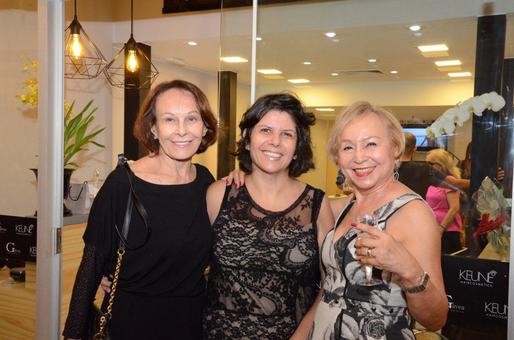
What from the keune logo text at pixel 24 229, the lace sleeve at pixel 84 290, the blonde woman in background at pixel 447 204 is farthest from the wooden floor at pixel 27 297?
the blonde woman in background at pixel 447 204

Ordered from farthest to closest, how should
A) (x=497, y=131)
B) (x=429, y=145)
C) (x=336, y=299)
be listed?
(x=429, y=145) → (x=497, y=131) → (x=336, y=299)

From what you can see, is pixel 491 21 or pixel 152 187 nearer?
pixel 152 187

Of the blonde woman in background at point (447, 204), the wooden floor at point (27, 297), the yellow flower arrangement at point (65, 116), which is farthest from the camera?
the wooden floor at point (27, 297)

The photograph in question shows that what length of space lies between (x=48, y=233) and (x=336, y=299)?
1663mm

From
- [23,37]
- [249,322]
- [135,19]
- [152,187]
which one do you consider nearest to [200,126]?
[152,187]

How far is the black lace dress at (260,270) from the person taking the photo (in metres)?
1.88

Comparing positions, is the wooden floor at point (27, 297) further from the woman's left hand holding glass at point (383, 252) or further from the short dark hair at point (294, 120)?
the woman's left hand holding glass at point (383, 252)

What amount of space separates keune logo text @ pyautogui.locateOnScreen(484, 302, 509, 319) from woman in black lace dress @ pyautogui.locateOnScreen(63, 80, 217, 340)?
49.6 inches

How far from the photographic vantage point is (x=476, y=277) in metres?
2.26

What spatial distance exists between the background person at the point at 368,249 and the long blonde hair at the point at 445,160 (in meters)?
0.89

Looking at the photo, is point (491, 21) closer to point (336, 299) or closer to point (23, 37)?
point (336, 299)

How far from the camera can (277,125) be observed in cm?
197

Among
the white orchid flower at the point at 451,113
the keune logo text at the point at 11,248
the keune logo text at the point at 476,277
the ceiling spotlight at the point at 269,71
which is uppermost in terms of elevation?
the ceiling spotlight at the point at 269,71

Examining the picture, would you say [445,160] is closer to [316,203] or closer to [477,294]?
[477,294]
